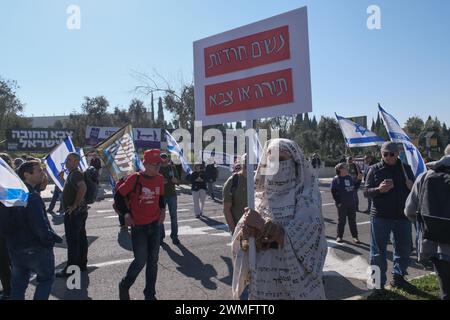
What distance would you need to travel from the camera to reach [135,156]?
9.31m

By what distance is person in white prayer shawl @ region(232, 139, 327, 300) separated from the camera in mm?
2680

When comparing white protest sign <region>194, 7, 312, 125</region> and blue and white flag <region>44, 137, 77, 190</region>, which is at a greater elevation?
white protest sign <region>194, 7, 312, 125</region>

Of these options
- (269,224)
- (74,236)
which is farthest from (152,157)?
(269,224)

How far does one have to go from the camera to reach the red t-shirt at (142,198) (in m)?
5.04

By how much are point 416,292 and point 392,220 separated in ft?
3.04

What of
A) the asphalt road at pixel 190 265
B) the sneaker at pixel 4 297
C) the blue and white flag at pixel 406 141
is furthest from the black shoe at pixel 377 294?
the sneaker at pixel 4 297

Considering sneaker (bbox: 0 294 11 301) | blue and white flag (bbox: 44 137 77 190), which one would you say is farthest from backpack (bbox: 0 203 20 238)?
blue and white flag (bbox: 44 137 77 190)

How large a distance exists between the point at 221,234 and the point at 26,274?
5.93 metres

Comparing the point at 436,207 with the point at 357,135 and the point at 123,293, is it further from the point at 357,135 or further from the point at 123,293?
the point at 357,135

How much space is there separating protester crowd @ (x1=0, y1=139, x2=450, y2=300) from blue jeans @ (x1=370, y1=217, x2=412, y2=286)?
0.04 feet

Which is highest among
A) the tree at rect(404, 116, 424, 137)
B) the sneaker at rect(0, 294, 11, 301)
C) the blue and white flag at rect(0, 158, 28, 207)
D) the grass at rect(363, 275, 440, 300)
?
the tree at rect(404, 116, 424, 137)

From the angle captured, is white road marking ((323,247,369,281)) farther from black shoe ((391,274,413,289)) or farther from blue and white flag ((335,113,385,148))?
blue and white flag ((335,113,385,148))
